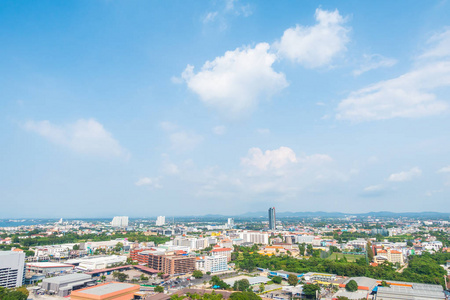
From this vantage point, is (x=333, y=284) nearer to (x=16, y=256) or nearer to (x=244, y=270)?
(x=244, y=270)

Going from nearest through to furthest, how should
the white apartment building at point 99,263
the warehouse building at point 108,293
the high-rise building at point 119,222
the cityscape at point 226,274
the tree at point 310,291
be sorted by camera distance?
the warehouse building at point 108,293 → the tree at point 310,291 → the cityscape at point 226,274 → the white apartment building at point 99,263 → the high-rise building at point 119,222

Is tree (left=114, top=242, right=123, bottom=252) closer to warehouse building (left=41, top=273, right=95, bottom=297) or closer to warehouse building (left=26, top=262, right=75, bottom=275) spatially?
warehouse building (left=26, top=262, right=75, bottom=275)

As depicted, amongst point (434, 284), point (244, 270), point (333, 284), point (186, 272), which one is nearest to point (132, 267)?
point (186, 272)

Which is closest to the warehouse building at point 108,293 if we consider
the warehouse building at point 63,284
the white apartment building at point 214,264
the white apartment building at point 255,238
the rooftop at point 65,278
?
the warehouse building at point 63,284

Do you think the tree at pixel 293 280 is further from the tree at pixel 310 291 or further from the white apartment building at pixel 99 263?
the white apartment building at pixel 99 263

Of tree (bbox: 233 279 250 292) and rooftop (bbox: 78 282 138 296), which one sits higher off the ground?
rooftop (bbox: 78 282 138 296)

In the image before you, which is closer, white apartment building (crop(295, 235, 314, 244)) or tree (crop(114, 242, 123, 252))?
tree (crop(114, 242, 123, 252))

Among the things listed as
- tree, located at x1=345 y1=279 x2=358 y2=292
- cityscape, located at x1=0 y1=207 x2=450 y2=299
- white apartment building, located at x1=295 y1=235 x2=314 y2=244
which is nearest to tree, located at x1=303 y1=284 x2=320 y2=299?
cityscape, located at x1=0 y1=207 x2=450 y2=299
